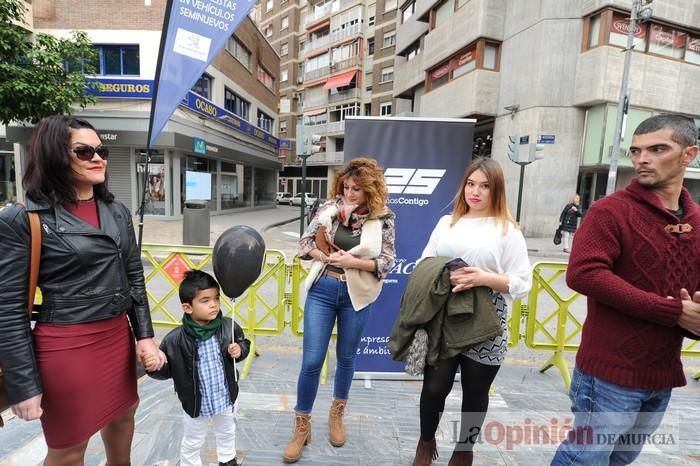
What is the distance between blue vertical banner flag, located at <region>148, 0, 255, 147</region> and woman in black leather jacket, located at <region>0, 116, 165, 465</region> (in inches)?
48.4

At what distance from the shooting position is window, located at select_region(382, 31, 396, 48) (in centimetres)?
3178

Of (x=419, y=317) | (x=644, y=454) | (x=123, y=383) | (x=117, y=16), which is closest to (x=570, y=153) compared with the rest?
(x=644, y=454)

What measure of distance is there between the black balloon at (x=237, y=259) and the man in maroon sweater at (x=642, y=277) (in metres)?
1.50

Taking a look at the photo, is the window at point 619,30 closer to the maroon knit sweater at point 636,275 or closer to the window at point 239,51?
the maroon knit sweater at point 636,275

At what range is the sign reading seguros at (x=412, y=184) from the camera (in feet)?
10.8

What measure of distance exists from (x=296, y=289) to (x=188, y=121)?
49.0 ft

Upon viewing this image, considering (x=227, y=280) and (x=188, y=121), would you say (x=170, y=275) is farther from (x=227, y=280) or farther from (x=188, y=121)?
(x=188, y=121)

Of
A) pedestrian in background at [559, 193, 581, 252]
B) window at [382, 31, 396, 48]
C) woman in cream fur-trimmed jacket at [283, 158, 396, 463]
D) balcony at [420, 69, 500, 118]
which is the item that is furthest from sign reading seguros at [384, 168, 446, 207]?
window at [382, 31, 396, 48]

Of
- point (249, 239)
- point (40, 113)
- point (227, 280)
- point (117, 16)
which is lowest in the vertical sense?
point (227, 280)

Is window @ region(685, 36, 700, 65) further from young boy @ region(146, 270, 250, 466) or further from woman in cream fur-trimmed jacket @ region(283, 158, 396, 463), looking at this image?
young boy @ region(146, 270, 250, 466)

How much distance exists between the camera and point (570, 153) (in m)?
15.6

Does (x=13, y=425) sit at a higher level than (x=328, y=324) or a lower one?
lower

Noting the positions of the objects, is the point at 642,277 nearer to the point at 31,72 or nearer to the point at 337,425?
the point at 337,425

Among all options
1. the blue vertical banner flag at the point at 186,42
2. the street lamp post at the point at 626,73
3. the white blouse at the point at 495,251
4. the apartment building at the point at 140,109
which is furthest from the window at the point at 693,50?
the blue vertical banner flag at the point at 186,42
